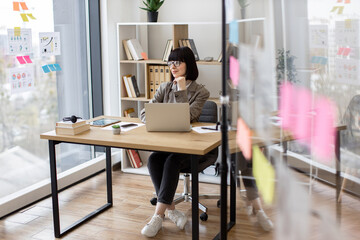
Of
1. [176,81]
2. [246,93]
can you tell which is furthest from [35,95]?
[246,93]

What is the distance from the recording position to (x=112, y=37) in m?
4.48

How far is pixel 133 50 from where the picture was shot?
14.4 feet

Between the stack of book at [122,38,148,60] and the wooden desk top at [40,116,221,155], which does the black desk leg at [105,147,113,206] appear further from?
the stack of book at [122,38,148,60]

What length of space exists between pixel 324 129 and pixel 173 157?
2529 millimetres

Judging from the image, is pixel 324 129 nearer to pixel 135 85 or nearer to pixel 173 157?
pixel 173 157

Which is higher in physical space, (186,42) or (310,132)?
(186,42)

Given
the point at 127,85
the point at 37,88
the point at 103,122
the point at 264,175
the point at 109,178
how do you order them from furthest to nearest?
the point at 127,85, the point at 37,88, the point at 109,178, the point at 103,122, the point at 264,175

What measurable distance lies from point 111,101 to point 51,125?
746mm

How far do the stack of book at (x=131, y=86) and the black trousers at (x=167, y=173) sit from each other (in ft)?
4.42

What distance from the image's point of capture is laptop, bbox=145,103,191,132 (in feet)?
9.35

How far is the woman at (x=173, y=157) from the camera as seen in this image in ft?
9.87

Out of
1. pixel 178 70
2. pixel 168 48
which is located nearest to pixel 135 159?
pixel 168 48

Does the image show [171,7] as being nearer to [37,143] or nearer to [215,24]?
[215,24]

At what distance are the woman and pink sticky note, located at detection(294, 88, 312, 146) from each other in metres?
2.43
